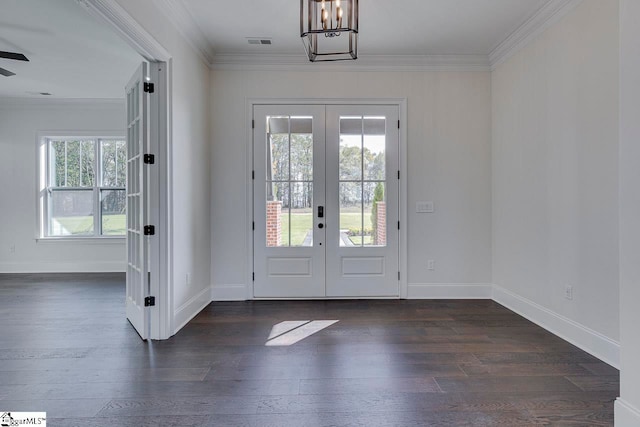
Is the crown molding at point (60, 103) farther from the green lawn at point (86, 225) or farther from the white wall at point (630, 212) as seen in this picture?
the white wall at point (630, 212)

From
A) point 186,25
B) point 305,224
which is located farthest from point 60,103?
point 305,224

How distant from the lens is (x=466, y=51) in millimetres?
4137

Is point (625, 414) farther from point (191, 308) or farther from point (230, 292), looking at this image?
point (230, 292)

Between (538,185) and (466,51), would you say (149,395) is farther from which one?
(466,51)

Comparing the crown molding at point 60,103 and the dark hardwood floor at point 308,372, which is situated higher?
the crown molding at point 60,103

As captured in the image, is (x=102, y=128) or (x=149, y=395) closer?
(x=149, y=395)

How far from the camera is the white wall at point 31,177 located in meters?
5.92

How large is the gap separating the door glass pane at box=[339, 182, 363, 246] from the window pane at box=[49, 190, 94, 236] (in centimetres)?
469

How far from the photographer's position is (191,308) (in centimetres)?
362

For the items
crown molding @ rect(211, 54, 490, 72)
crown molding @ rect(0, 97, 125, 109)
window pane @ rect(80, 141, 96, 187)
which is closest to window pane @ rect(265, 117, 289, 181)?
crown molding @ rect(211, 54, 490, 72)

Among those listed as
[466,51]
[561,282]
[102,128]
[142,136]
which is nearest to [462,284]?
[561,282]

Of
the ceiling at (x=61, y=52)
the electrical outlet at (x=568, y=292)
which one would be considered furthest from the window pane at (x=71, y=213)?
the electrical outlet at (x=568, y=292)

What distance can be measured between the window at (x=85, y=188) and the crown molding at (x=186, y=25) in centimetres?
322

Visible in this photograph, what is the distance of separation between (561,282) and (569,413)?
1.42 m
